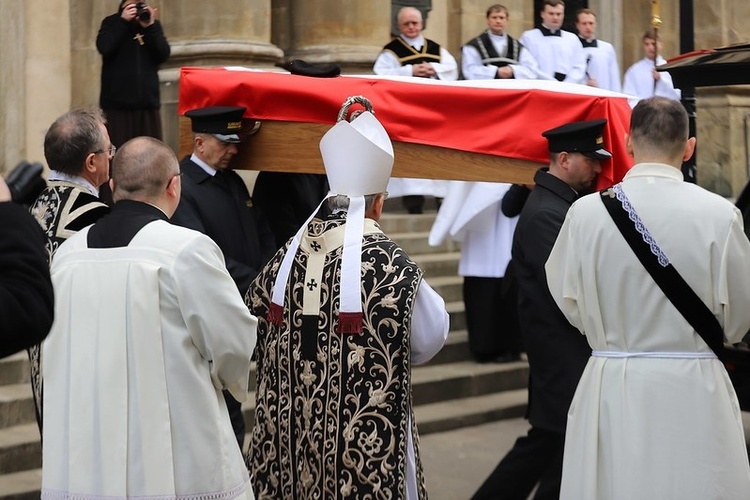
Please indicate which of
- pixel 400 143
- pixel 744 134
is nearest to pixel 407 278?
pixel 400 143

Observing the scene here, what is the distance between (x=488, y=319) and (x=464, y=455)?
1517mm

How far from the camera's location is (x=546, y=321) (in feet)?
18.7

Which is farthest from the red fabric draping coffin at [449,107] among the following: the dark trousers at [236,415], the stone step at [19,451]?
the stone step at [19,451]

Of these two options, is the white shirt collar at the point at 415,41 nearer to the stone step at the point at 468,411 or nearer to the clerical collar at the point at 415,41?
the clerical collar at the point at 415,41

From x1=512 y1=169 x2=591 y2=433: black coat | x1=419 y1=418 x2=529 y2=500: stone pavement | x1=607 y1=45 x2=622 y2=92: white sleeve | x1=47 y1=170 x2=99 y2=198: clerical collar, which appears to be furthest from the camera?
x1=607 y1=45 x2=622 y2=92: white sleeve

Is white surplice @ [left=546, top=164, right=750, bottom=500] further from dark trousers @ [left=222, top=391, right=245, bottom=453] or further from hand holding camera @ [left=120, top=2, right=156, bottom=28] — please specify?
hand holding camera @ [left=120, top=2, right=156, bottom=28]

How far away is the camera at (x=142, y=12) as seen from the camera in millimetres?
8844

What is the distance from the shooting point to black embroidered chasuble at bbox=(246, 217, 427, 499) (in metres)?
4.68

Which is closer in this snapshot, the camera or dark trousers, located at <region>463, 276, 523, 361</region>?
the camera

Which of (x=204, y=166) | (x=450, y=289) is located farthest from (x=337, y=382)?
(x=450, y=289)

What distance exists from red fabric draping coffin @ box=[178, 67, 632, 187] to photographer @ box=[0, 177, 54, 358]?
322cm

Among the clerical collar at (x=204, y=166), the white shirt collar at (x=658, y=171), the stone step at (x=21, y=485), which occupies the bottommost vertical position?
the stone step at (x=21, y=485)

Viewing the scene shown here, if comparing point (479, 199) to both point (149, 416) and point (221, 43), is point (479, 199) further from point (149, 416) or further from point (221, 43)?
point (149, 416)

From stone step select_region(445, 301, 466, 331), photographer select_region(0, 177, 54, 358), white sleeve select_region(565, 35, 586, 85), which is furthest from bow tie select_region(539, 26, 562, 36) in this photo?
photographer select_region(0, 177, 54, 358)
